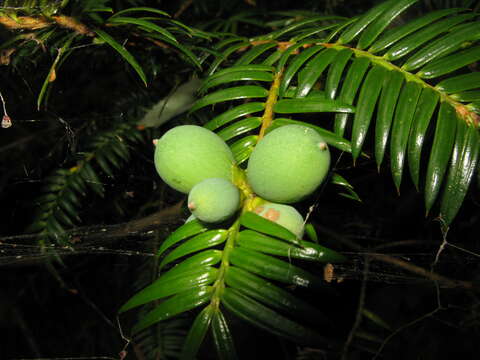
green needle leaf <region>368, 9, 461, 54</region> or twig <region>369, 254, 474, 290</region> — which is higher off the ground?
green needle leaf <region>368, 9, 461, 54</region>

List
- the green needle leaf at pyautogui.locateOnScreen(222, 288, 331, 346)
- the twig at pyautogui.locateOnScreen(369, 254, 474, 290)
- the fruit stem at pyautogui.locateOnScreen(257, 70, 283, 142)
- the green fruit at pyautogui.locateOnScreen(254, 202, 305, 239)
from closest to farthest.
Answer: the green needle leaf at pyautogui.locateOnScreen(222, 288, 331, 346), the green fruit at pyautogui.locateOnScreen(254, 202, 305, 239), the fruit stem at pyautogui.locateOnScreen(257, 70, 283, 142), the twig at pyautogui.locateOnScreen(369, 254, 474, 290)

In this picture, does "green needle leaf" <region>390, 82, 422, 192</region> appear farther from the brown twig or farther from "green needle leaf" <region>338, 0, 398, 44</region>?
the brown twig

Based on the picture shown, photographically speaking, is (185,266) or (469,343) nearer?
(185,266)

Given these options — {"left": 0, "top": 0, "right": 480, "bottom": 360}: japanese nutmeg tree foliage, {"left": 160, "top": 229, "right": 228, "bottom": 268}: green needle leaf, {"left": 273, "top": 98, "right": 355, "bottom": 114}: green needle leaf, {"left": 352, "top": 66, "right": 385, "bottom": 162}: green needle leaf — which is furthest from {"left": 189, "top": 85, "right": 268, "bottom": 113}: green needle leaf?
{"left": 160, "top": 229, "right": 228, "bottom": 268}: green needle leaf

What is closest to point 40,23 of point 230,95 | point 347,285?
point 230,95

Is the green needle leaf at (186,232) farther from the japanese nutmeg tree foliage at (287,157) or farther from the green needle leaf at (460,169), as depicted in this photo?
the green needle leaf at (460,169)

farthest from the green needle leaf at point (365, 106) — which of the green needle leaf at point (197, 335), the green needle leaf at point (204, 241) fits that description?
the green needle leaf at point (197, 335)

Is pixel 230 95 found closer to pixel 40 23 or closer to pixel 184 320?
pixel 40 23

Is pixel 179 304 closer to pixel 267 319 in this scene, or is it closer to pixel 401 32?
pixel 267 319
